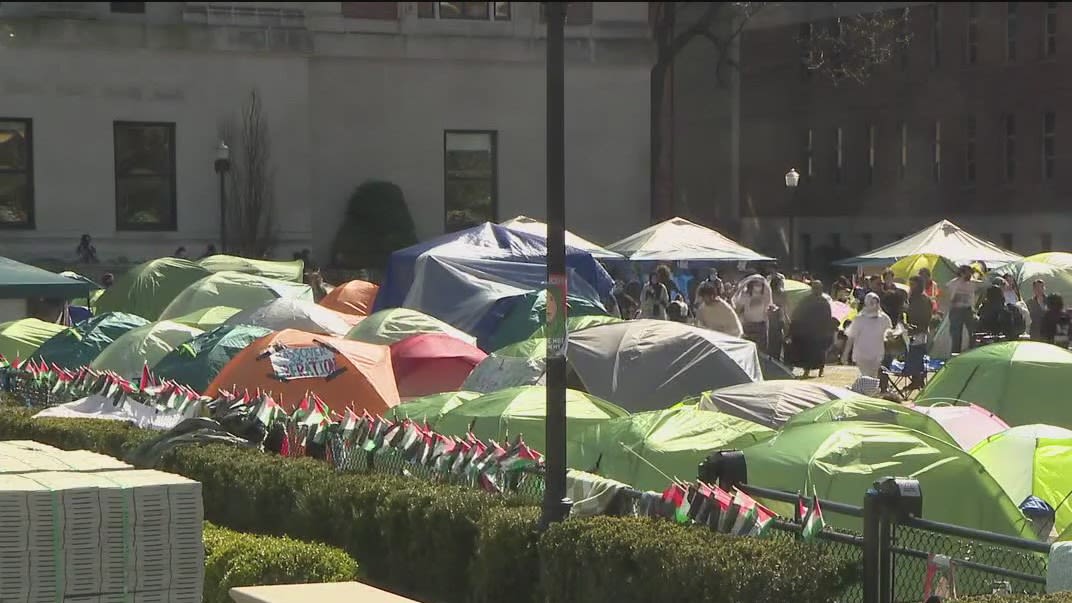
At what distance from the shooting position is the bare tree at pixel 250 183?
40.0m

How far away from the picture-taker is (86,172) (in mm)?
39125

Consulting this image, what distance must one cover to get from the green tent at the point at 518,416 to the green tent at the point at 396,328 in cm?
605

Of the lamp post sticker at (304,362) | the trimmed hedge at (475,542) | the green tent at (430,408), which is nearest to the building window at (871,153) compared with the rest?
the lamp post sticker at (304,362)

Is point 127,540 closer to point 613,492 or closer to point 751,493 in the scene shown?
point 613,492

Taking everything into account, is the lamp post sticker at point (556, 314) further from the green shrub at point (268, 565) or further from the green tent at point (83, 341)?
the green tent at point (83, 341)

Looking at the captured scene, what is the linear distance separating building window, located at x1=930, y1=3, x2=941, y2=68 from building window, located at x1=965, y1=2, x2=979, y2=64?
3.67 feet

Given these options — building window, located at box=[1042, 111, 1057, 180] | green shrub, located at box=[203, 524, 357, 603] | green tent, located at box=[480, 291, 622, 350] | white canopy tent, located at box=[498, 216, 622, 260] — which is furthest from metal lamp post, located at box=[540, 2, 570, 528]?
building window, located at box=[1042, 111, 1057, 180]

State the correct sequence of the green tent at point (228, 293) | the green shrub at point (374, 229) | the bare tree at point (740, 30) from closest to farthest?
the green tent at point (228, 293) → the green shrub at point (374, 229) → the bare tree at point (740, 30)

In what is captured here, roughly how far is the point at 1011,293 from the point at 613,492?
17.9 meters

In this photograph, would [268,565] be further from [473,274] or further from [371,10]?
[371,10]

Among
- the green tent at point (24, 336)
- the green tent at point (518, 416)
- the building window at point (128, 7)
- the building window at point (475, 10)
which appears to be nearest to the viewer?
the green tent at point (518, 416)

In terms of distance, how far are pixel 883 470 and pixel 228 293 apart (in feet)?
55.1

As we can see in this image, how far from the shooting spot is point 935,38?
52219 mm

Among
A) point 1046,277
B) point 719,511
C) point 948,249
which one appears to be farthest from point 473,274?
point 719,511
